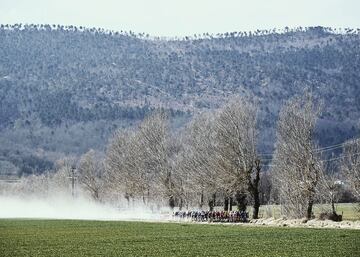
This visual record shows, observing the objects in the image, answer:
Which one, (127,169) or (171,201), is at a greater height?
(127,169)

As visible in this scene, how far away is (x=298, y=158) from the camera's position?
69125mm

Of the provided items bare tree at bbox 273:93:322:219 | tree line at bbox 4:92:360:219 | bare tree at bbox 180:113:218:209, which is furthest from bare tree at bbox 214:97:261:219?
bare tree at bbox 180:113:218:209

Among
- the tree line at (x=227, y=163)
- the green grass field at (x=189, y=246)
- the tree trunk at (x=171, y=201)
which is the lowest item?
the green grass field at (x=189, y=246)

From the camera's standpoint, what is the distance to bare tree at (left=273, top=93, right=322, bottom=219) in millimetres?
66875

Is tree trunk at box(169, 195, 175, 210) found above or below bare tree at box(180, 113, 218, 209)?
below

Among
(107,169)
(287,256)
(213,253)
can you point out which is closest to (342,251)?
(287,256)

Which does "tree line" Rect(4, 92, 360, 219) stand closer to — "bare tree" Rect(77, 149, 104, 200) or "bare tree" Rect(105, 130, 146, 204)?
"bare tree" Rect(105, 130, 146, 204)

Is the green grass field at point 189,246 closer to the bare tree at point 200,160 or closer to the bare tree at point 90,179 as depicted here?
the bare tree at point 200,160

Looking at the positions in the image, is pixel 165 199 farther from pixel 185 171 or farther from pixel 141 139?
pixel 141 139

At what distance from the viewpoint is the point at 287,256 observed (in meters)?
29.2

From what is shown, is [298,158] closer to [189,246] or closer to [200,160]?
[200,160]

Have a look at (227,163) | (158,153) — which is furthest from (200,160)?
(227,163)

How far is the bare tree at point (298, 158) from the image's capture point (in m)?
66.9

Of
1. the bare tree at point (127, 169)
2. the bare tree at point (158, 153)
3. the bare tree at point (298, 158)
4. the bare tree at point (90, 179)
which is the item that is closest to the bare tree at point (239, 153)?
the bare tree at point (298, 158)
